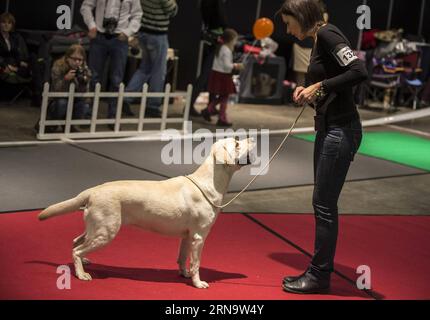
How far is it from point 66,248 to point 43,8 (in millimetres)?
7310

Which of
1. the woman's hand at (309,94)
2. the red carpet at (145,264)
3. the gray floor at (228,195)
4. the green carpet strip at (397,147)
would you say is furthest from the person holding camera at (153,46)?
the woman's hand at (309,94)

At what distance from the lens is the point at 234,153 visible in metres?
4.11

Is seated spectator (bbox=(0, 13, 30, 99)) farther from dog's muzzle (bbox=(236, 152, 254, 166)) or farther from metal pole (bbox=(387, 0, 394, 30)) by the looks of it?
metal pole (bbox=(387, 0, 394, 30))

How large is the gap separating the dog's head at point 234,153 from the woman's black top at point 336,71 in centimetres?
44

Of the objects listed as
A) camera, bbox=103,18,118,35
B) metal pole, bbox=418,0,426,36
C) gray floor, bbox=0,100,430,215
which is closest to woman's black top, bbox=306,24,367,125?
gray floor, bbox=0,100,430,215

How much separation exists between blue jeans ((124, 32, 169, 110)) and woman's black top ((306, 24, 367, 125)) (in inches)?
229

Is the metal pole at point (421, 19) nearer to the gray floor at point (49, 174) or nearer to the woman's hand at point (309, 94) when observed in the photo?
the gray floor at point (49, 174)

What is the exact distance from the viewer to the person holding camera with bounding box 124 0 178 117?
9.61 m

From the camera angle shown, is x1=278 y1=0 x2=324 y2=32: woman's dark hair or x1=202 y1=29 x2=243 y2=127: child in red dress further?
x1=202 y1=29 x2=243 y2=127: child in red dress

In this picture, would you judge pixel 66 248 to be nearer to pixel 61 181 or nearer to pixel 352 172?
pixel 61 181

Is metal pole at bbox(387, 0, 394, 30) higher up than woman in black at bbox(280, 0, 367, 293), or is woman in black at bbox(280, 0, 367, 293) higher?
metal pole at bbox(387, 0, 394, 30)

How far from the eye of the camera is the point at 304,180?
7.32 m

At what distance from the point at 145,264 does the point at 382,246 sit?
183 cm
